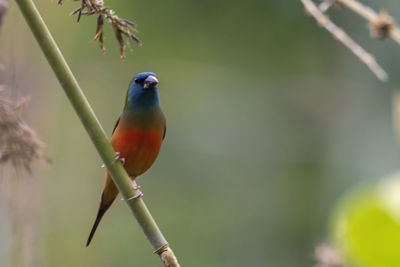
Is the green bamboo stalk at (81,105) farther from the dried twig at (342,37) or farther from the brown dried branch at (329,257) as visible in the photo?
the dried twig at (342,37)

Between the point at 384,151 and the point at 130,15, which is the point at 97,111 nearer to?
the point at 130,15

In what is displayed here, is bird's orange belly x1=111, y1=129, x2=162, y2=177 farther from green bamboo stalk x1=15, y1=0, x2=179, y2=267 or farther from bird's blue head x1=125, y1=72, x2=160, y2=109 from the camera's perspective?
green bamboo stalk x1=15, y1=0, x2=179, y2=267

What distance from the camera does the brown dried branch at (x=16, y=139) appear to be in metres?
1.94

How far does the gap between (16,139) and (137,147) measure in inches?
57.0

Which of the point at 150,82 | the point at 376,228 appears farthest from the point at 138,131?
the point at 376,228

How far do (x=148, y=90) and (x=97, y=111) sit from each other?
769 cm

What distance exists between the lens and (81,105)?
176cm

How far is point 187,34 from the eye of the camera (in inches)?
472

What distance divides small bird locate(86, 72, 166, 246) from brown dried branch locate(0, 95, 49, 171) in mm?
1329

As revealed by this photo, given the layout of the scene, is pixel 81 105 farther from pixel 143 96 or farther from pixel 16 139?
pixel 143 96

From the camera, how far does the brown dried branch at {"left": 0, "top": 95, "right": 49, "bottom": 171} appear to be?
6.38 feet

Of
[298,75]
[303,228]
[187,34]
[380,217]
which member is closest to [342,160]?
[303,228]

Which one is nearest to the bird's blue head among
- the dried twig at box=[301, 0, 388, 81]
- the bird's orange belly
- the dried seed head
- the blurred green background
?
the bird's orange belly

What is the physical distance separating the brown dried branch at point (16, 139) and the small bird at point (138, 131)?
4.36 feet
